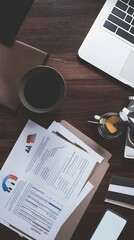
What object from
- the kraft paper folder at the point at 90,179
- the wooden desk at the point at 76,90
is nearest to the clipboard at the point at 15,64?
the wooden desk at the point at 76,90

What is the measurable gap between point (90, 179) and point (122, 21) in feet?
1.30

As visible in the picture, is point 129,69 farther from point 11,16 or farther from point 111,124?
point 11,16

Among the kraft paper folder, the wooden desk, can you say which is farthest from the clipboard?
the kraft paper folder

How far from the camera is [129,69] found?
3.66 ft

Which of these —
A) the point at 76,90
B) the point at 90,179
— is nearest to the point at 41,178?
the point at 90,179

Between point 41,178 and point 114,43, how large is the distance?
1.24ft

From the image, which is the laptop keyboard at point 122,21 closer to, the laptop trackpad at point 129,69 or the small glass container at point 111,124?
the laptop trackpad at point 129,69

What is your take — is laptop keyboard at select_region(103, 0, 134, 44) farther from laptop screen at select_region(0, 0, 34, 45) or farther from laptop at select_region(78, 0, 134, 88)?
laptop screen at select_region(0, 0, 34, 45)

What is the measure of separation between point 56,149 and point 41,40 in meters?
0.28

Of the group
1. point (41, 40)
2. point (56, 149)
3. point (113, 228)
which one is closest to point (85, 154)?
point (56, 149)

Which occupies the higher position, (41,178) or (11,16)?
(11,16)

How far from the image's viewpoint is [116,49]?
3.65 ft

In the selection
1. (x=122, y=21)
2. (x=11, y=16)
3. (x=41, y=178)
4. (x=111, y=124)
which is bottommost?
(x=41, y=178)

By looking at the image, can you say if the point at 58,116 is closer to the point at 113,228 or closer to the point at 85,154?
the point at 85,154
